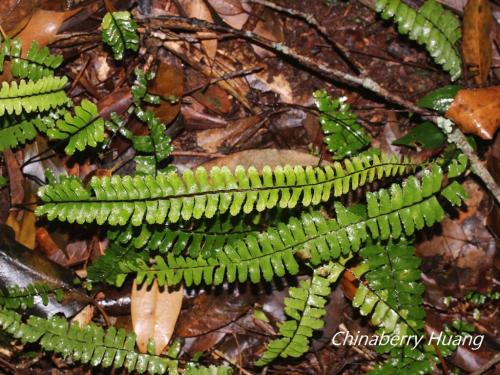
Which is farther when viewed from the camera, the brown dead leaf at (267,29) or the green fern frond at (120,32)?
the brown dead leaf at (267,29)

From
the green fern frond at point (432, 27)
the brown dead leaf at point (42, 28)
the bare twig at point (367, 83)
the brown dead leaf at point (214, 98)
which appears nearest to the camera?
the bare twig at point (367, 83)

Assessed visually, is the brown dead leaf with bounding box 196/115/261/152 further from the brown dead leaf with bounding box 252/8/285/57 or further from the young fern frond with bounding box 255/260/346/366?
the young fern frond with bounding box 255/260/346/366

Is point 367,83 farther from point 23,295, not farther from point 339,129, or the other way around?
point 23,295

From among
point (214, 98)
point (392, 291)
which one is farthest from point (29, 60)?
point (392, 291)

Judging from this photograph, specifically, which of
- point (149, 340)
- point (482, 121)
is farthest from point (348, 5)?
point (149, 340)

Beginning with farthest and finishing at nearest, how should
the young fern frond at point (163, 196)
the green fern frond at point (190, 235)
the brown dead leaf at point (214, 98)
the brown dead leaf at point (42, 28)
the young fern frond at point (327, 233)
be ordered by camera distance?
the brown dead leaf at point (214, 98), the brown dead leaf at point (42, 28), the green fern frond at point (190, 235), the young fern frond at point (327, 233), the young fern frond at point (163, 196)

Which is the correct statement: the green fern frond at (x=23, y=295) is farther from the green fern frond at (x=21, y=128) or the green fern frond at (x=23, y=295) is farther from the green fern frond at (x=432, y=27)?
the green fern frond at (x=432, y=27)

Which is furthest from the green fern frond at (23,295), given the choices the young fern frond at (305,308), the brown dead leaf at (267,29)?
the brown dead leaf at (267,29)

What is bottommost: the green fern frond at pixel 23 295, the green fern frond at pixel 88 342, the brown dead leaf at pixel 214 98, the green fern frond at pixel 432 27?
the green fern frond at pixel 88 342
